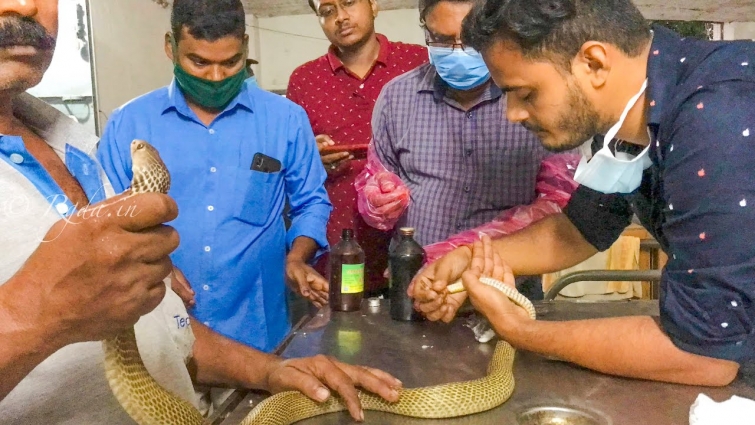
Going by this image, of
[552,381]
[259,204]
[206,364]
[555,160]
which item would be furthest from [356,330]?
[555,160]

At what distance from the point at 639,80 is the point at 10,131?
157 centimetres

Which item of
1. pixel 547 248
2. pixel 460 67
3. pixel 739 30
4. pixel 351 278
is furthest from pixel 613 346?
pixel 739 30

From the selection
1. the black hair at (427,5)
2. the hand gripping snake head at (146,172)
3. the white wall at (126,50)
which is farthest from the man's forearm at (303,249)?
the white wall at (126,50)

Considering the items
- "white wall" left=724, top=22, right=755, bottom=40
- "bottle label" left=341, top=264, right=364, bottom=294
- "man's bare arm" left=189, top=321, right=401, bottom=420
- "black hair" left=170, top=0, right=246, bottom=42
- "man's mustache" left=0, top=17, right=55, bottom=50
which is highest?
"man's mustache" left=0, top=17, right=55, bottom=50

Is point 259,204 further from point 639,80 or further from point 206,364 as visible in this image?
point 639,80

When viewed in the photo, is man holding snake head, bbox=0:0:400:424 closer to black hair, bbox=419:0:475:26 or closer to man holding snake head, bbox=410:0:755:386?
man holding snake head, bbox=410:0:755:386

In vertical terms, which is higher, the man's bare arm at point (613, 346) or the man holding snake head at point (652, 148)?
the man holding snake head at point (652, 148)

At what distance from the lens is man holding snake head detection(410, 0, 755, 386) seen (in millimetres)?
1275

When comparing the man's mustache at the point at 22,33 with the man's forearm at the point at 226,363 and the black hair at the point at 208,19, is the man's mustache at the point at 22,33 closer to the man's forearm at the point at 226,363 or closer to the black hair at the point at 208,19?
the man's forearm at the point at 226,363

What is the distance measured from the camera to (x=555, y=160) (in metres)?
2.43

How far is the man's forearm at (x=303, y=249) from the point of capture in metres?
2.57

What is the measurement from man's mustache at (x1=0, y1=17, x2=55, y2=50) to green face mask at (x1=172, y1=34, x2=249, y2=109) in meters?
1.18

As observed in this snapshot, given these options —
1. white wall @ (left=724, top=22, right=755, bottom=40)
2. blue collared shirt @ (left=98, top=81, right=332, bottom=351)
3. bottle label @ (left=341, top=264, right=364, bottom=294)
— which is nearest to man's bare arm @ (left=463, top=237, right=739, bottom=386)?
bottle label @ (left=341, top=264, right=364, bottom=294)

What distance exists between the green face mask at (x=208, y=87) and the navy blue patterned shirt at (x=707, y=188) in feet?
5.51
